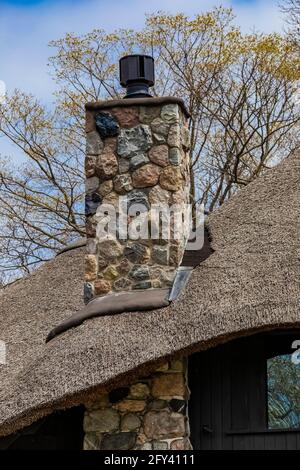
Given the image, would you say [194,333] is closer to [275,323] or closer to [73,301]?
[275,323]

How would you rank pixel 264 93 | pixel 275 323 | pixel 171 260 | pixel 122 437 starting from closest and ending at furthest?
pixel 275 323 < pixel 122 437 < pixel 171 260 < pixel 264 93

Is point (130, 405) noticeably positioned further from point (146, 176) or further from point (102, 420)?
point (146, 176)

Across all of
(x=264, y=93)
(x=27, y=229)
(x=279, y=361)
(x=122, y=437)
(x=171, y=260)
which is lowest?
(x=122, y=437)

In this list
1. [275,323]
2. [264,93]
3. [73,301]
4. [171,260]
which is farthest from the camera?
[264,93]

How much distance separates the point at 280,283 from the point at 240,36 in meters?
13.1

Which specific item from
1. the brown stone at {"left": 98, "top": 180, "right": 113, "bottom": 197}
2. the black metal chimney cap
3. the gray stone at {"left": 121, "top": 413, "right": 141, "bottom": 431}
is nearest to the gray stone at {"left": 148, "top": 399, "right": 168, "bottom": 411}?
the gray stone at {"left": 121, "top": 413, "right": 141, "bottom": 431}

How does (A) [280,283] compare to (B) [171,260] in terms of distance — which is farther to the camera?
(B) [171,260]

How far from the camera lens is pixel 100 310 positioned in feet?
28.2

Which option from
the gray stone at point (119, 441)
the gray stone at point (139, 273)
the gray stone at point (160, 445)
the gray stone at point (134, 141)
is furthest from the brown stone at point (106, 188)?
the gray stone at point (160, 445)

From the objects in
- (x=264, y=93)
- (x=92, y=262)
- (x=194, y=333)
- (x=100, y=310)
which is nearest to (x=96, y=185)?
(x=92, y=262)

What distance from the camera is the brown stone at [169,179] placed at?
30.2 ft

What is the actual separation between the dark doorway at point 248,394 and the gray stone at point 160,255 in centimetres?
93

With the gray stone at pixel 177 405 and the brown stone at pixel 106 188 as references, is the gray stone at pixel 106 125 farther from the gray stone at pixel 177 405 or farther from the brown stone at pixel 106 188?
the gray stone at pixel 177 405

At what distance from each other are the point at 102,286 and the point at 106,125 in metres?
1.48
